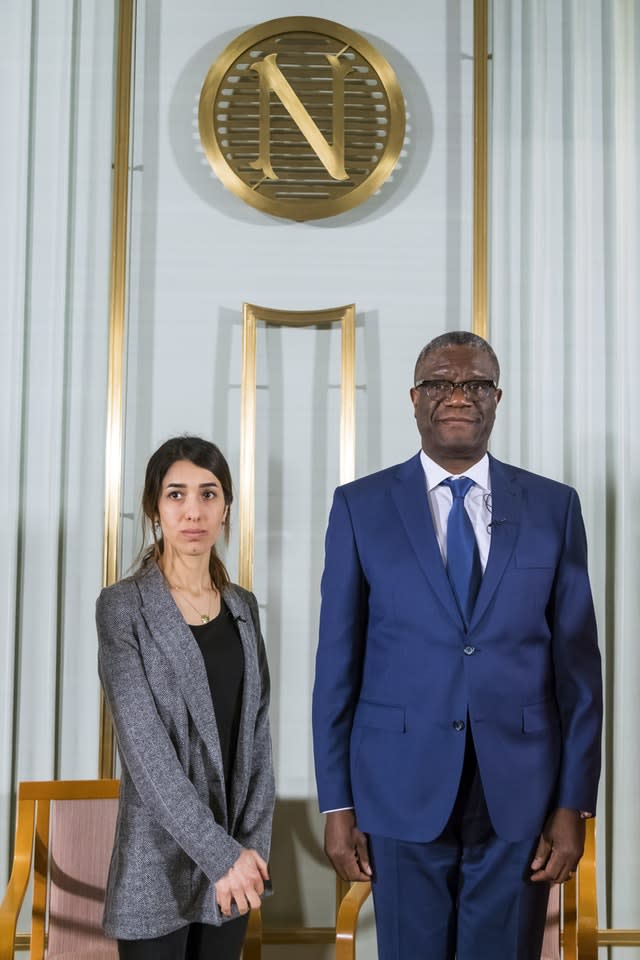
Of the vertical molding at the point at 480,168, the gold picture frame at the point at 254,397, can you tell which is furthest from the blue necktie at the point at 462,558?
the vertical molding at the point at 480,168

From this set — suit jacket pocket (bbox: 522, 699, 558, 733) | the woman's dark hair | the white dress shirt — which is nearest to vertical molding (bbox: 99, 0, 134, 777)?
the woman's dark hair

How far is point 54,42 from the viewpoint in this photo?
246 centimetres

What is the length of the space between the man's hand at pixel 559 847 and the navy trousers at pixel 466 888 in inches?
0.6

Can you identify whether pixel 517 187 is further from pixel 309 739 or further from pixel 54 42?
pixel 309 739

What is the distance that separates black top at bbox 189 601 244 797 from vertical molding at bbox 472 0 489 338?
1.06 m

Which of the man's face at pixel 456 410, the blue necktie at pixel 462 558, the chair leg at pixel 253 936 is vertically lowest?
the chair leg at pixel 253 936

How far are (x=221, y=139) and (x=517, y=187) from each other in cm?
76

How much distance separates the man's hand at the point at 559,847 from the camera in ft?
4.85

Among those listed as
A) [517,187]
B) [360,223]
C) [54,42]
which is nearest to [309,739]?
[360,223]

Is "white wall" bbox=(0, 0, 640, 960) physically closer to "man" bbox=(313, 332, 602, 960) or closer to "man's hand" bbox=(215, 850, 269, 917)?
"man's hand" bbox=(215, 850, 269, 917)

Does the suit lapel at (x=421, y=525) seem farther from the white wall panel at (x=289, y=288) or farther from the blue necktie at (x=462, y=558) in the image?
the white wall panel at (x=289, y=288)

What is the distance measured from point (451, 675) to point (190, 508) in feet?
1.97

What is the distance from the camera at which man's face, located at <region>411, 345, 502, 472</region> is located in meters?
1.60

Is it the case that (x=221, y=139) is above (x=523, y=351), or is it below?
above
